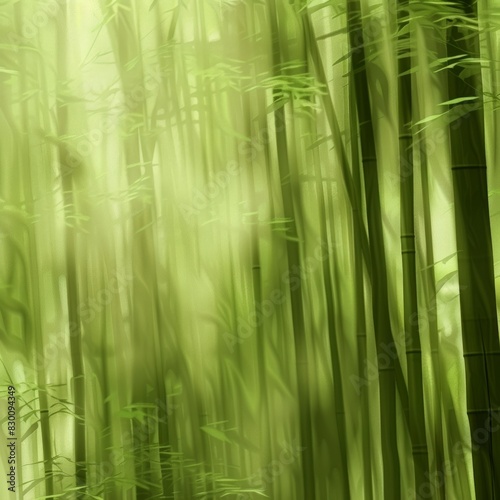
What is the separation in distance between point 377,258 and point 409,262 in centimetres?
9

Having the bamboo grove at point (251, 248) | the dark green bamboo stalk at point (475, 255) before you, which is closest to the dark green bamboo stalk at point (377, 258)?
the bamboo grove at point (251, 248)

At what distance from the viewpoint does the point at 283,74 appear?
234 centimetres

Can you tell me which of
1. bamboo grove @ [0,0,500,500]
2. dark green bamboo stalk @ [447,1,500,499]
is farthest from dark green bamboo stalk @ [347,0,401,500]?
dark green bamboo stalk @ [447,1,500,499]

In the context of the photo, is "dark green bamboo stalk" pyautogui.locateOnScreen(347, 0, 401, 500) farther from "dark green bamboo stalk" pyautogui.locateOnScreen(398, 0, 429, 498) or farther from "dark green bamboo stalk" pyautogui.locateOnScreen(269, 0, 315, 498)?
"dark green bamboo stalk" pyautogui.locateOnScreen(269, 0, 315, 498)

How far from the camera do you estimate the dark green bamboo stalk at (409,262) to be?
2.16 m

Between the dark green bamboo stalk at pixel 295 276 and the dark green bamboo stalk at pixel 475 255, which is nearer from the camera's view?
the dark green bamboo stalk at pixel 475 255

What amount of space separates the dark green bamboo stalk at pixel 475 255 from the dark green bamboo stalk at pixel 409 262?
121 millimetres

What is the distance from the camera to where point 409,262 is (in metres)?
2.19

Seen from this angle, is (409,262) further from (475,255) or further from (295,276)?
(295,276)

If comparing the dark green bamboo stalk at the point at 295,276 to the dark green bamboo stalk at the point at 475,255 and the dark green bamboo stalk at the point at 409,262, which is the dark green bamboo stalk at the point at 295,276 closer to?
the dark green bamboo stalk at the point at 409,262

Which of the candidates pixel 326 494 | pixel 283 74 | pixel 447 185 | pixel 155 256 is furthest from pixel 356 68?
pixel 326 494

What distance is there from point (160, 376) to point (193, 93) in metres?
0.85

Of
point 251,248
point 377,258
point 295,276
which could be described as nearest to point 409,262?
point 377,258

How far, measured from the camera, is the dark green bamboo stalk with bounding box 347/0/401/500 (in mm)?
2191
